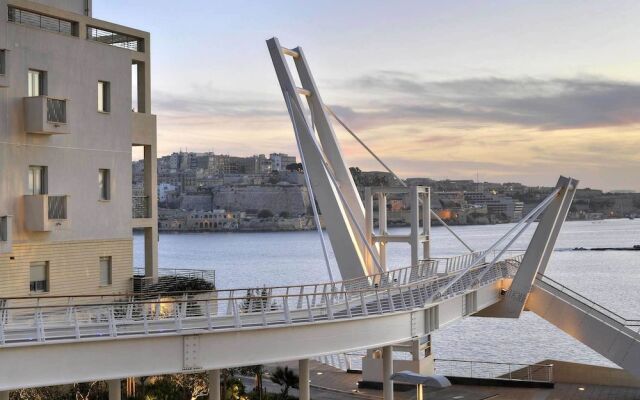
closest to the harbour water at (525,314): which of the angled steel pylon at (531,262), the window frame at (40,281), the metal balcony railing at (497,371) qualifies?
the metal balcony railing at (497,371)

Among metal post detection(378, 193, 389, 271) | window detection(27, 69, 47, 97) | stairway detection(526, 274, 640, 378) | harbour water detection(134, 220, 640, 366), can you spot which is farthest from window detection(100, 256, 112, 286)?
harbour water detection(134, 220, 640, 366)

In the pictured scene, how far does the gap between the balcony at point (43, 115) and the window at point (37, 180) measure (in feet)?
3.87

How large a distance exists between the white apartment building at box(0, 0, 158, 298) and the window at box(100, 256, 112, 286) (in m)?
0.03

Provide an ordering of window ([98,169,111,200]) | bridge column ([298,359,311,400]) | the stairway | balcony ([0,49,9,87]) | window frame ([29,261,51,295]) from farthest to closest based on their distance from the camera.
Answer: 1. the stairway
2. window ([98,169,111,200])
3. window frame ([29,261,51,295])
4. balcony ([0,49,9,87])
5. bridge column ([298,359,311,400])

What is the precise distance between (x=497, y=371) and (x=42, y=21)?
1295 inches

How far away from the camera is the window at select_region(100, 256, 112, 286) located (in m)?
31.4

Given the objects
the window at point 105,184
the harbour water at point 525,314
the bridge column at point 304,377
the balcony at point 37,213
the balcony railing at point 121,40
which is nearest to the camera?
the bridge column at point 304,377

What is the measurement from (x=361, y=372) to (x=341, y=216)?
8848mm

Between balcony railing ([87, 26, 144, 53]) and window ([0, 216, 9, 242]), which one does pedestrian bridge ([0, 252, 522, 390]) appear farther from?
balcony railing ([87, 26, 144, 53])

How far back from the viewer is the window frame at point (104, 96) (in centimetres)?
3152

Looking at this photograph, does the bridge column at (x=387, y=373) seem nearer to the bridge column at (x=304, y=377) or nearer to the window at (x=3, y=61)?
the bridge column at (x=304, y=377)

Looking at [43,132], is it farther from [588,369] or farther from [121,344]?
[588,369]

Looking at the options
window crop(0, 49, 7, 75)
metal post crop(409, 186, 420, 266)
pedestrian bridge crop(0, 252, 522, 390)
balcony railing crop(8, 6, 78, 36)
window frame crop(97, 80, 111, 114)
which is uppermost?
balcony railing crop(8, 6, 78, 36)

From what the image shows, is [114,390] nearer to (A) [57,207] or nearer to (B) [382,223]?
(A) [57,207]
